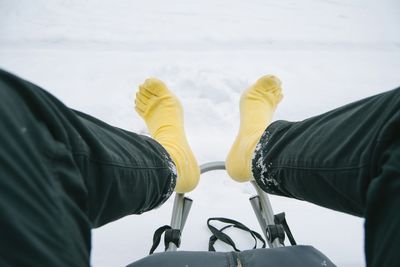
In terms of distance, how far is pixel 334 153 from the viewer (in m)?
0.40

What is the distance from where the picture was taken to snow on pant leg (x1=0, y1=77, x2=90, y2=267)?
0.21 meters

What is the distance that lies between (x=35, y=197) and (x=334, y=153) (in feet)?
1.11

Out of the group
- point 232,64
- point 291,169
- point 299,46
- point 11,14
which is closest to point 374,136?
point 291,169

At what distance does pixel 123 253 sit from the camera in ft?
2.23

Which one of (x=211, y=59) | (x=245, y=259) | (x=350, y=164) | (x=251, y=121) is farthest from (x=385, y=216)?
(x=211, y=59)

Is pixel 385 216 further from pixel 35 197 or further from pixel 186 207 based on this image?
pixel 186 207

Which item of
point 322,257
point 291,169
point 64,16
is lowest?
point 322,257

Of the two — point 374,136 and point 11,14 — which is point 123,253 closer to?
point 374,136

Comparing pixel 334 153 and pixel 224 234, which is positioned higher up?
pixel 334 153

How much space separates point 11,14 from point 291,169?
1.29m

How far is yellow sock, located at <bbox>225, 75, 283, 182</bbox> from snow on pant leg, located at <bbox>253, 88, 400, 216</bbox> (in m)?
0.14

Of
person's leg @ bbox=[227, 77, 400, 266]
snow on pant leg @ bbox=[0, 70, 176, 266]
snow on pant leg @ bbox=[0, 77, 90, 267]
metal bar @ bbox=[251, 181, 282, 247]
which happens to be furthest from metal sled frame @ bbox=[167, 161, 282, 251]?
snow on pant leg @ bbox=[0, 77, 90, 267]

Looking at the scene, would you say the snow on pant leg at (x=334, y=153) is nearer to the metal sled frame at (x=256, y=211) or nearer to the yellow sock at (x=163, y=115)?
the metal sled frame at (x=256, y=211)

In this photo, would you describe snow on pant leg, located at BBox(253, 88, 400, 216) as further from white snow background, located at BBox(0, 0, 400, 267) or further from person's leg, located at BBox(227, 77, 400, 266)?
white snow background, located at BBox(0, 0, 400, 267)
